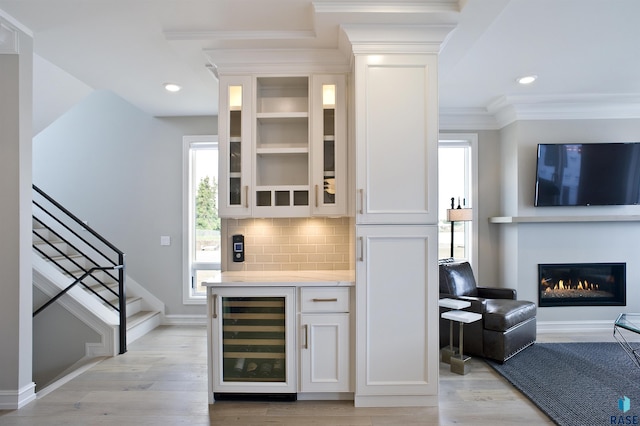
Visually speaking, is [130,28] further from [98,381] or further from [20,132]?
[98,381]

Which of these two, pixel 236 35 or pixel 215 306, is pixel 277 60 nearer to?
pixel 236 35

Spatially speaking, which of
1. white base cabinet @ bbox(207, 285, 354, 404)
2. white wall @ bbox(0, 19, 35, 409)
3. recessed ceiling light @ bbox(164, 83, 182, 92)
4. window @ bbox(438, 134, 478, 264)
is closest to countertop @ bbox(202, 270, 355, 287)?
white base cabinet @ bbox(207, 285, 354, 404)

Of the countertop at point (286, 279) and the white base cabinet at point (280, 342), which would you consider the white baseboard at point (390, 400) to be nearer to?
the white base cabinet at point (280, 342)

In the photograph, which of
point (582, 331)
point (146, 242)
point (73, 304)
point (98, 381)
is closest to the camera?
point (98, 381)

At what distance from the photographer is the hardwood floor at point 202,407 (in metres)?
2.41

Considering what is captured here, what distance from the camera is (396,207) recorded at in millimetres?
2516

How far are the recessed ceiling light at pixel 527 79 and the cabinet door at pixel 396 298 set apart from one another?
86.4 inches

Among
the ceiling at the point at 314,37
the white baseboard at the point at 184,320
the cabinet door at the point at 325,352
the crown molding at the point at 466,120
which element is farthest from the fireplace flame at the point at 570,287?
the white baseboard at the point at 184,320

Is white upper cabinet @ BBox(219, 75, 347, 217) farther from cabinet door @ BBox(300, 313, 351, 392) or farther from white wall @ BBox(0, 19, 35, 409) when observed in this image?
white wall @ BBox(0, 19, 35, 409)

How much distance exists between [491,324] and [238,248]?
2403 millimetres

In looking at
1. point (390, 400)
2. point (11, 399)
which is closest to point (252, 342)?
point (390, 400)

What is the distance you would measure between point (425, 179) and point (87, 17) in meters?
2.52

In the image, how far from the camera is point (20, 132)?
2.57 meters

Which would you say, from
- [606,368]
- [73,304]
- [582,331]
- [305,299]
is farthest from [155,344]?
[582,331]
